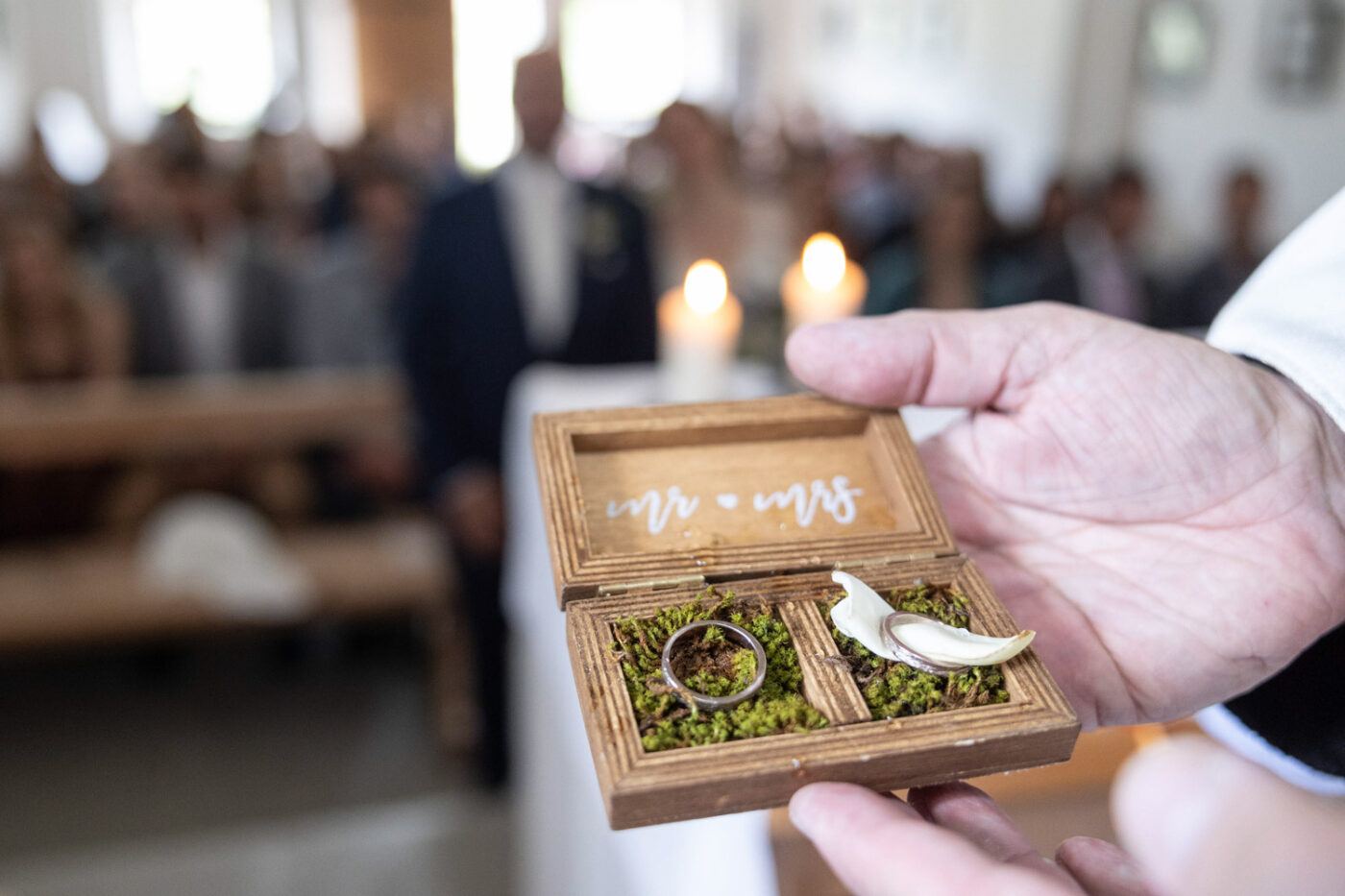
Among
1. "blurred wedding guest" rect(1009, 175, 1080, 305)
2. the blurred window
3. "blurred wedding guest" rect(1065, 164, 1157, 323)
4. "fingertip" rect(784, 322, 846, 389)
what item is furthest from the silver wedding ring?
the blurred window

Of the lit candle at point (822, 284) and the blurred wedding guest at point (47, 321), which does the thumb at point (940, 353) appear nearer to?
the lit candle at point (822, 284)

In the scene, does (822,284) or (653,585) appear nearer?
(653,585)

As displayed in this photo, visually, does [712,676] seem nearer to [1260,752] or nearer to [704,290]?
[1260,752]

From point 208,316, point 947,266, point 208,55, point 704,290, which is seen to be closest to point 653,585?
point 704,290

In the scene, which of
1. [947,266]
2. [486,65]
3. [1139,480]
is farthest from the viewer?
[486,65]

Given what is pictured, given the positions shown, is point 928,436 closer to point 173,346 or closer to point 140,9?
point 173,346

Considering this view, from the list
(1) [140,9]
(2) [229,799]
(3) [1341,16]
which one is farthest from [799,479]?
(1) [140,9]

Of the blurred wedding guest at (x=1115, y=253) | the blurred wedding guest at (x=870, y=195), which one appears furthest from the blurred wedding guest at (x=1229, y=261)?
the blurred wedding guest at (x=870, y=195)

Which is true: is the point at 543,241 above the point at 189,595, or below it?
above
